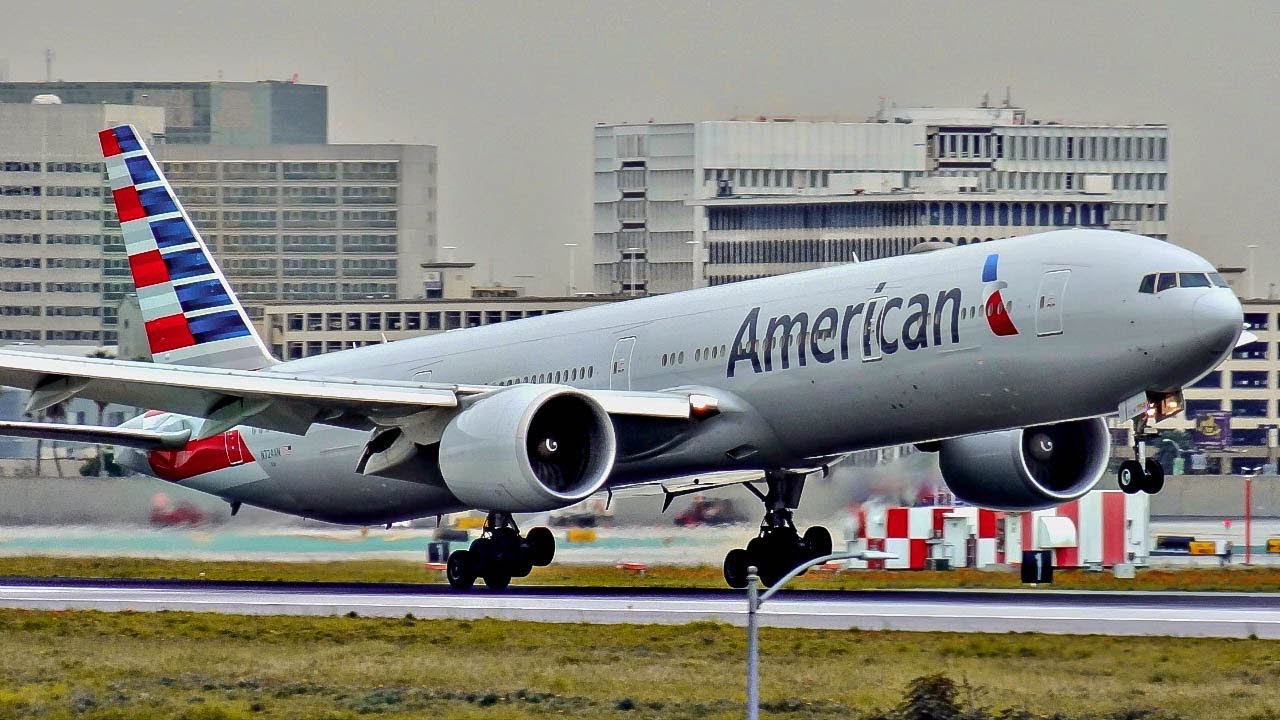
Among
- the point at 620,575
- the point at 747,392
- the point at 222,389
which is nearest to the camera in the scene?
the point at 222,389

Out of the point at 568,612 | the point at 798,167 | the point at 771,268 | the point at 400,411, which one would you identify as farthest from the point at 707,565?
the point at 798,167

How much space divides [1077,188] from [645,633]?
478ft

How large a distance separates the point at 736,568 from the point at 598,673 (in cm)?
1322

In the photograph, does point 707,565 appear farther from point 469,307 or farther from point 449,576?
point 469,307

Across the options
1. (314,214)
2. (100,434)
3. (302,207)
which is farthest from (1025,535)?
(302,207)

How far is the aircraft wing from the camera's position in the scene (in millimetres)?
32750

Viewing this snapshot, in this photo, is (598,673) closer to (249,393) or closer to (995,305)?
(995,305)

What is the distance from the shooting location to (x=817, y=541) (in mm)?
37250

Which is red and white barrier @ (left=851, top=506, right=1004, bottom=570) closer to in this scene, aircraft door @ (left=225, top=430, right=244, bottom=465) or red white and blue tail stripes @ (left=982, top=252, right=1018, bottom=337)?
red white and blue tail stripes @ (left=982, top=252, right=1018, bottom=337)

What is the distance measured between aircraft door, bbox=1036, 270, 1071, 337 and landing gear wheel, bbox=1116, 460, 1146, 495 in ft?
6.74

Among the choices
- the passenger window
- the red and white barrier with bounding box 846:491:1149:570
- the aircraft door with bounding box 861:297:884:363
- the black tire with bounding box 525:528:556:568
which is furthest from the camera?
the red and white barrier with bounding box 846:491:1149:570

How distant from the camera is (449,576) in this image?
119ft

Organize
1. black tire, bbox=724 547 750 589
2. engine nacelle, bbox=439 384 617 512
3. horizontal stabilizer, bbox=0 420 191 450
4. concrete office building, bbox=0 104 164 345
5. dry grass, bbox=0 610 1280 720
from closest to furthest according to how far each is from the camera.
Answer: dry grass, bbox=0 610 1280 720, engine nacelle, bbox=439 384 617 512, horizontal stabilizer, bbox=0 420 191 450, black tire, bbox=724 547 750 589, concrete office building, bbox=0 104 164 345

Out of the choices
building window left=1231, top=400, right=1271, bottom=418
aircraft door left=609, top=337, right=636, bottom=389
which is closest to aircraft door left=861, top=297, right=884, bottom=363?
aircraft door left=609, top=337, right=636, bottom=389
